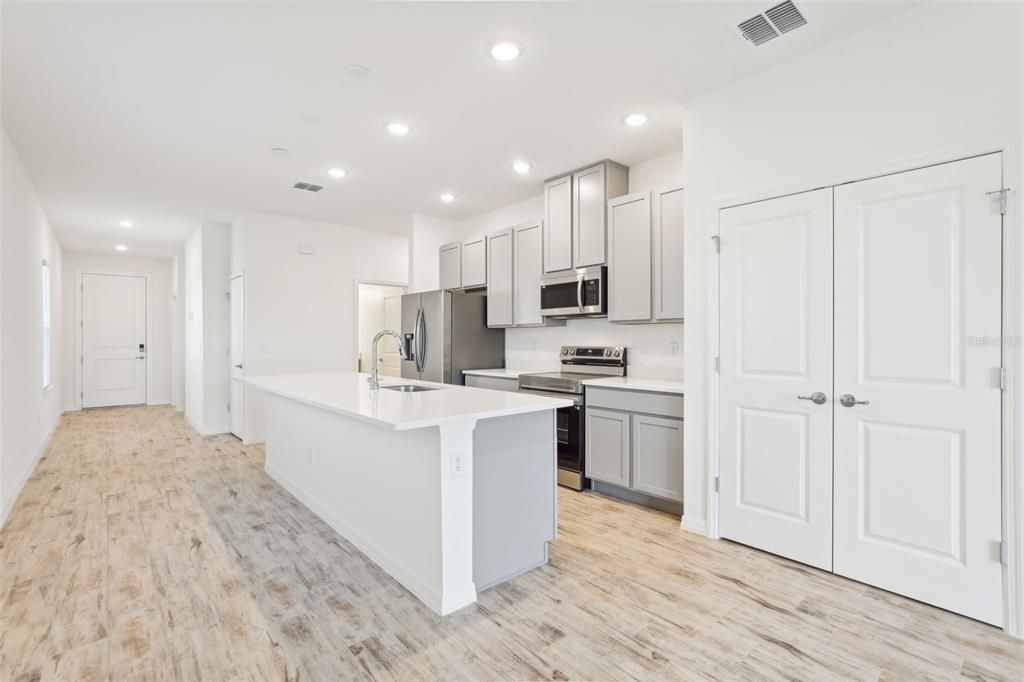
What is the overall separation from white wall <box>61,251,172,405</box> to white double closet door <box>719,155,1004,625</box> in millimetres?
9718

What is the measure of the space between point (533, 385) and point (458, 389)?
1134 mm

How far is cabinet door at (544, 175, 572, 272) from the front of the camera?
14.0 feet

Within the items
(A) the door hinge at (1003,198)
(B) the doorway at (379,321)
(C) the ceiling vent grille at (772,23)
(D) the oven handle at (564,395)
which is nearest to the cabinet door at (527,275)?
(D) the oven handle at (564,395)

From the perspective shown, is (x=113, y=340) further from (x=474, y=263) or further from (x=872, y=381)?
(x=872, y=381)

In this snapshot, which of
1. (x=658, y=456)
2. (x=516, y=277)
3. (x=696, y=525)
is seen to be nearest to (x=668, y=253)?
(x=658, y=456)

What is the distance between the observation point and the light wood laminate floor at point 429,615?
180cm

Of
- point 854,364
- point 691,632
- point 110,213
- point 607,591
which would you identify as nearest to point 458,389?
→ point 607,591

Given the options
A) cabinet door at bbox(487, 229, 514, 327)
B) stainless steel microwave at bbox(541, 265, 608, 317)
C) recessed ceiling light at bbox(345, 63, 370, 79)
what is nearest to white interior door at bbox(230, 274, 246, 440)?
cabinet door at bbox(487, 229, 514, 327)

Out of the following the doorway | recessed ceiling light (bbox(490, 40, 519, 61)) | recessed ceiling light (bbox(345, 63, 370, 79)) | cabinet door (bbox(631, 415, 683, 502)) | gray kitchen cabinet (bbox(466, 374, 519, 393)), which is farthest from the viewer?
the doorway

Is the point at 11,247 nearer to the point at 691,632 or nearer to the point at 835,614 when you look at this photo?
the point at 691,632

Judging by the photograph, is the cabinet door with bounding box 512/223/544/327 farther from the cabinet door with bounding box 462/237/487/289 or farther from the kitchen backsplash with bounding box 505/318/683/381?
the cabinet door with bounding box 462/237/487/289

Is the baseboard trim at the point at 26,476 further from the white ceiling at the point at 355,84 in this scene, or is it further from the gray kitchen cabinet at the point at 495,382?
the gray kitchen cabinet at the point at 495,382

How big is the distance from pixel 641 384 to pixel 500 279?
2031mm

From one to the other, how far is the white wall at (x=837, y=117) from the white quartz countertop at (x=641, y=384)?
0.25 meters
